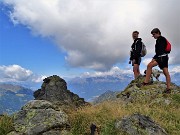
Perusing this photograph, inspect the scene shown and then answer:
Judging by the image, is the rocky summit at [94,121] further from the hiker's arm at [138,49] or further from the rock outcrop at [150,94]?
the hiker's arm at [138,49]

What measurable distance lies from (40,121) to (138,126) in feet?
11.9

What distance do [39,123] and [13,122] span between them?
1252mm

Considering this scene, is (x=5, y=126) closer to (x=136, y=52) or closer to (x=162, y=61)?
(x=162, y=61)

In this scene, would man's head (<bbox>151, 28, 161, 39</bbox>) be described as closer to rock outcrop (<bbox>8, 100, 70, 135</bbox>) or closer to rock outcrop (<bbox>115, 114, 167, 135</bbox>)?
rock outcrop (<bbox>115, 114, 167, 135</bbox>)

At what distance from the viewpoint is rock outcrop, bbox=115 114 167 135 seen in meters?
9.30

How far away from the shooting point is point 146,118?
996 centimetres

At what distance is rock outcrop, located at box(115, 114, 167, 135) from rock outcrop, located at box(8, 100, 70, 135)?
2232 mm

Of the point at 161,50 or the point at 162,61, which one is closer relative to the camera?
the point at 161,50

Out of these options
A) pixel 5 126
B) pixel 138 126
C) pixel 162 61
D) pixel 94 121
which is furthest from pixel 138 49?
pixel 5 126

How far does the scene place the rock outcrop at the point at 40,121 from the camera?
399 inches

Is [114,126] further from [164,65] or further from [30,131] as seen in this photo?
[164,65]

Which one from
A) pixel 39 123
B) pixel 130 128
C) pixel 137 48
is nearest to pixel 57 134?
pixel 39 123

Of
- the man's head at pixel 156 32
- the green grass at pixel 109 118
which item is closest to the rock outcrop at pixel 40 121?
the green grass at pixel 109 118

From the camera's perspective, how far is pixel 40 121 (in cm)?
1045
